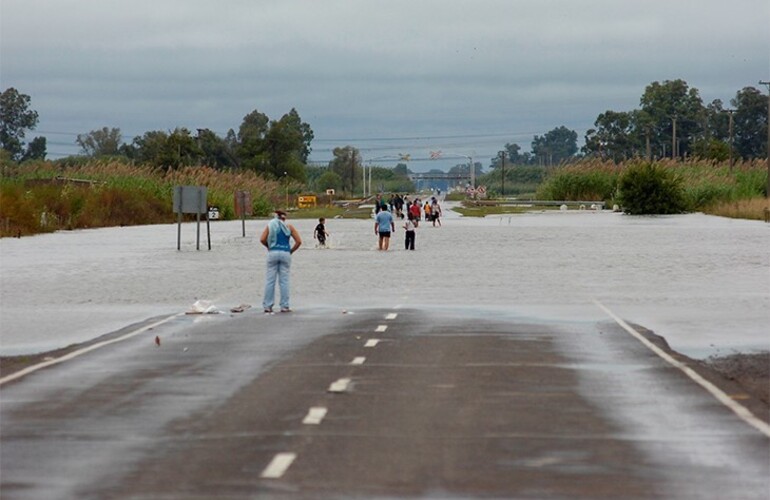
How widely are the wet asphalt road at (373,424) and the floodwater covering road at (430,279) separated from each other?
267 centimetres

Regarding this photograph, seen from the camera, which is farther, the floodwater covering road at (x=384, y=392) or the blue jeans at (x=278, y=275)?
the blue jeans at (x=278, y=275)

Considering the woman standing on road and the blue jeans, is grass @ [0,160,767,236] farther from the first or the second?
the blue jeans

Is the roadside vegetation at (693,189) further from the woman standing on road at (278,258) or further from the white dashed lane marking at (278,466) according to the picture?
the white dashed lane marking at (278,466)

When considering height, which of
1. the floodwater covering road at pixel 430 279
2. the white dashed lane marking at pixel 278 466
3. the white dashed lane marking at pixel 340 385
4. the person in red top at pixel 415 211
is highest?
the person in red top at pixel 415 211

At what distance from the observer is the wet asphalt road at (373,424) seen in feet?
33.0

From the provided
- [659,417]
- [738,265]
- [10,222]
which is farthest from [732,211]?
[659,417]

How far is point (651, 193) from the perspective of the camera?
3957 inches

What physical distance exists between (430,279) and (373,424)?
71.2 ft

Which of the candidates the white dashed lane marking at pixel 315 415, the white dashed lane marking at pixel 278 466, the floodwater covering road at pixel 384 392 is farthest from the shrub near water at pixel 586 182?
the white dashed lane marking at pixel 278 466

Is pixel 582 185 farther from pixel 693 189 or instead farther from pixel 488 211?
pixel 693 189

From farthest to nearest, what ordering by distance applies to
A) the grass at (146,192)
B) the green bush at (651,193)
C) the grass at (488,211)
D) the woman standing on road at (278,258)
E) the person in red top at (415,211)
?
the grass at (488,211) < the green bush at (651,193) < the grass at (146,192) < the person in red top at (415,211) < the woman standing on road at (278,258)

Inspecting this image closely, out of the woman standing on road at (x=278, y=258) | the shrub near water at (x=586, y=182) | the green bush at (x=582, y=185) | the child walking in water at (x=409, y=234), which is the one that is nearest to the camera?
the woman standing on road at (x=278, y=258)

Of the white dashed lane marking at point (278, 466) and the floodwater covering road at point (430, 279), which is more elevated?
the white dashed lane marking at point (278, 466)

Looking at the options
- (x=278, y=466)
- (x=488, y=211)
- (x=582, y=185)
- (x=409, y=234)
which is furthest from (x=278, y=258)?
(x=582, y=185)
